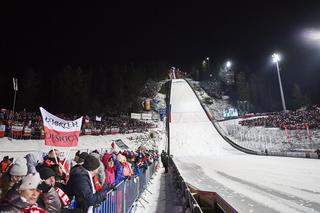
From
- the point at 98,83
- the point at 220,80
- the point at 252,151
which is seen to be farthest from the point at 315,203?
the point at 220,80

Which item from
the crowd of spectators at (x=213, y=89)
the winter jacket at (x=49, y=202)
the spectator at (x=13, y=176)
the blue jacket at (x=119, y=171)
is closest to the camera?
the winter jacket at (x=49, y=202)

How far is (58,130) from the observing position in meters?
5.63

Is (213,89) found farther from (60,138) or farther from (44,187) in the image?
(44,187)

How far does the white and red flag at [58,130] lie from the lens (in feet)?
17.8

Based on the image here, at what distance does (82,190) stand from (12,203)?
1389mm

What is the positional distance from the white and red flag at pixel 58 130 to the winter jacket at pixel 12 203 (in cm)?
344

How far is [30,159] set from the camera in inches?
187

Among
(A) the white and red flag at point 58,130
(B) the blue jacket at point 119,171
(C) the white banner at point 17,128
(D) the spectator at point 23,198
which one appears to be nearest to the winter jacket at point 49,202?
(D) the spectator at point 23,198

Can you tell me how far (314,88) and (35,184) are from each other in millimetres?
73198

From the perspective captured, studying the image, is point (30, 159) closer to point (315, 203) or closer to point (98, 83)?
point (315, 203)

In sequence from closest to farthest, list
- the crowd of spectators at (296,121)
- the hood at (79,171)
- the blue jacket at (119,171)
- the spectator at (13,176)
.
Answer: the spectator at (13,176), the hood at (79,171), the blue jacket at (119,171), the crowd of spectators at (296,121)

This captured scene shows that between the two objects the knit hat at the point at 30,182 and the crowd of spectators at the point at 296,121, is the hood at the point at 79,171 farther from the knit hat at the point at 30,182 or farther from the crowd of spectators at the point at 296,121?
the crowd of spectators at the point at 296,121

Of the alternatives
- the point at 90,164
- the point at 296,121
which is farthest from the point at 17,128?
the point at 296,121

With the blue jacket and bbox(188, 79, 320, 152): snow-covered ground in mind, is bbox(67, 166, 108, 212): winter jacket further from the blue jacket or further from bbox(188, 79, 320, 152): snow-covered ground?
bbox(188, 79, 320, 152): snow-covered ground
